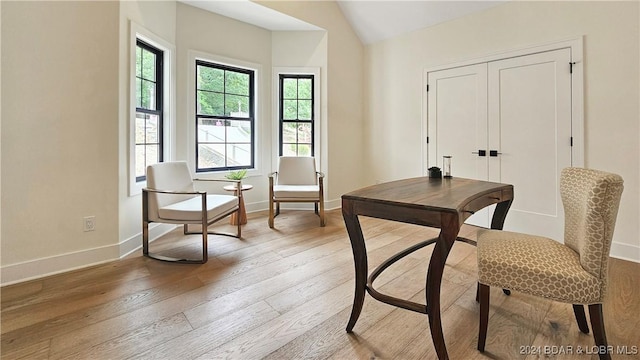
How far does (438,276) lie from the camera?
55.6 inches

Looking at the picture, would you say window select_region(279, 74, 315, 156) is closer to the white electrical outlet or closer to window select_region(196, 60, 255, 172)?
window select_region(196, 60, 255, 172)

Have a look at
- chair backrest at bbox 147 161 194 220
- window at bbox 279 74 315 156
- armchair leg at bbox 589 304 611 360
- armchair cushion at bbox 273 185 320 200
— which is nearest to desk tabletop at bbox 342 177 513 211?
armchair leg at bbox 589 304 611 360

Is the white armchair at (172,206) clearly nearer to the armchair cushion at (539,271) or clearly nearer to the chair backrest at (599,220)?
the armchair cushion at (539,271)

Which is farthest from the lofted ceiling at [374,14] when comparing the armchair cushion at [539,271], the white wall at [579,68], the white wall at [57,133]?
the armchair cushion at [539,271]

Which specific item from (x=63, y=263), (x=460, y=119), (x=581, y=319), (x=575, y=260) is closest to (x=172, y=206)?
(x=63, y=263)

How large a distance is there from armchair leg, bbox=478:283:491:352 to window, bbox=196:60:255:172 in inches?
149

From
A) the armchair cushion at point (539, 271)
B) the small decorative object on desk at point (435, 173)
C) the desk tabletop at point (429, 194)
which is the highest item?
the small decorative object on desk at point (435, 173)

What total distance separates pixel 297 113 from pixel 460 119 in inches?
94.0

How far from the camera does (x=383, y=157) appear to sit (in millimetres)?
5016

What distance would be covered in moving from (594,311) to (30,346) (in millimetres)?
2728

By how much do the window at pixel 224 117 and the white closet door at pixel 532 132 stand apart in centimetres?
333

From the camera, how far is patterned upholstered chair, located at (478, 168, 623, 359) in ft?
4.44

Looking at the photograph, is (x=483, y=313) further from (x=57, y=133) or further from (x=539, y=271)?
(x=57, y=133)

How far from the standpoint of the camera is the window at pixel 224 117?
434 centimetres
